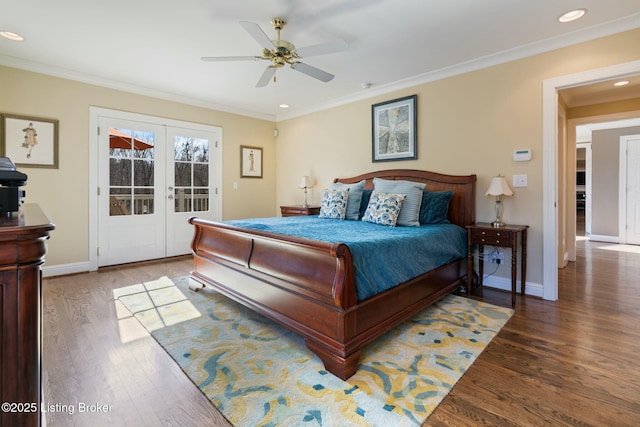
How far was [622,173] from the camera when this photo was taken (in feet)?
19.5

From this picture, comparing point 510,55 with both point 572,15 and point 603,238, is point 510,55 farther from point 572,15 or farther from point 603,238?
point 603,238

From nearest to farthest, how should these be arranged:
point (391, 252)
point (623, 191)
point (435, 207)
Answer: point (391, 252)
point (435, 207)
point (623, 191)

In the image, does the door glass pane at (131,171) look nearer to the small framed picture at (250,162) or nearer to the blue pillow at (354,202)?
the small framed picture at (250,162)

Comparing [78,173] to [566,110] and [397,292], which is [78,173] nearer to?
[397,292]

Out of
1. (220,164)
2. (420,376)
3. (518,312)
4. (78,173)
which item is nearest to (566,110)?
(518,312)

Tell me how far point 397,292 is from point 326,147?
340 centimetres

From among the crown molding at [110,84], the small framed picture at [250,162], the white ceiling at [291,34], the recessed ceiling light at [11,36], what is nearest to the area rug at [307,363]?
the white ceiling at [291,34]

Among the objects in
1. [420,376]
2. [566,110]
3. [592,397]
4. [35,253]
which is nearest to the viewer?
[35,253]

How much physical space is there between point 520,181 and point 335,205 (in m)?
2.00

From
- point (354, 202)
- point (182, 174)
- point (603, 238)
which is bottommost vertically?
point (603, 238)

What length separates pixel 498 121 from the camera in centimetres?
333

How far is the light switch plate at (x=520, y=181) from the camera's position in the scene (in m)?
3.18

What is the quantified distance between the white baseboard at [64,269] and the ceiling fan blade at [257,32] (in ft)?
11.9

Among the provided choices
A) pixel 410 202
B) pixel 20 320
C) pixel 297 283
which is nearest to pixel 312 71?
pixel 410 202
